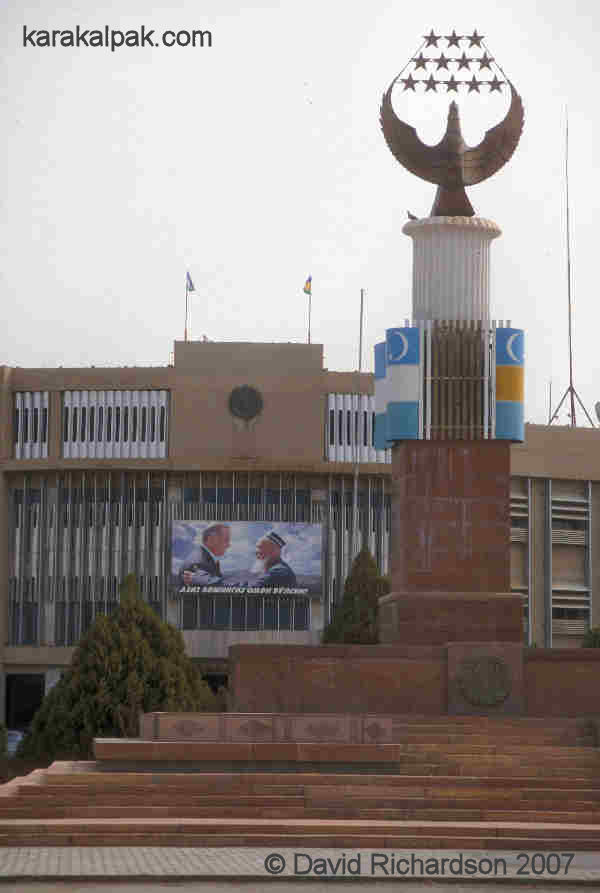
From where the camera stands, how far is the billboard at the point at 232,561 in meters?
66.4

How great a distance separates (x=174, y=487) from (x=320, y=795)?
41935 millimetres

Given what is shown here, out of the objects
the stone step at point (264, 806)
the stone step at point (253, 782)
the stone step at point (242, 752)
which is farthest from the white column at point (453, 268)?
the stone step at point (264, 806)

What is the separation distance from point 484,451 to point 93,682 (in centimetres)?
1054

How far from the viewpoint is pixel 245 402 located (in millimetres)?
66875

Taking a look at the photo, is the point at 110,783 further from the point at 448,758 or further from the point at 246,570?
the point at 246,570

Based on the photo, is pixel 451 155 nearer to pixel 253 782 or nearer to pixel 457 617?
pixel 457 617

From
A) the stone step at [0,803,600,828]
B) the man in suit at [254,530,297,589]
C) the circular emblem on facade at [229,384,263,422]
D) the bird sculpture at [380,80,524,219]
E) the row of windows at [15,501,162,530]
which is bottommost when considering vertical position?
the stone step at [0,803,600,828]

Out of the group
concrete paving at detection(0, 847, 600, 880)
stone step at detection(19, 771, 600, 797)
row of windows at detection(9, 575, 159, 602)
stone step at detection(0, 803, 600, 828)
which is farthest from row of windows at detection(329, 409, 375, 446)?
concrete paving at detection(0, 847, 600, 880)

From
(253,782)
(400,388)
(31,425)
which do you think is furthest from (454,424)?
(31,425)

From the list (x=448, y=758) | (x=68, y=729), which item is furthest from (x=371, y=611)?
(x=448, y=758)

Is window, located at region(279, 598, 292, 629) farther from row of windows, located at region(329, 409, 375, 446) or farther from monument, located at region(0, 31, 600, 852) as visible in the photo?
monument, located at region(0, 31, 600, 852)

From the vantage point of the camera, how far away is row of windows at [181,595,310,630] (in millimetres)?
66625

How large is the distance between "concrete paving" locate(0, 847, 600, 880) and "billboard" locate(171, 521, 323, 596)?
140 ft

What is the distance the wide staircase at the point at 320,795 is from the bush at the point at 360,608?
23.9 meters
